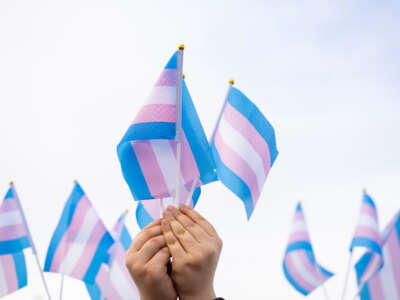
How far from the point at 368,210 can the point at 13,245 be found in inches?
325

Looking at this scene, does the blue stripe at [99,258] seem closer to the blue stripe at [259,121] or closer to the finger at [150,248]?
the blue stripe at [259,121]

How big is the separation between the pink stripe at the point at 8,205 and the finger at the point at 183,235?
26.2 feet

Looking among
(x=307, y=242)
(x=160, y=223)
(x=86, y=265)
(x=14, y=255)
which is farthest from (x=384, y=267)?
(x=160, y=223)

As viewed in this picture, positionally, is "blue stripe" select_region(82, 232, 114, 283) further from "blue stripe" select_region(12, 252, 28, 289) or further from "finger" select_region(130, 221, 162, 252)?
"finger" select_region(130, 221, 162, 252)

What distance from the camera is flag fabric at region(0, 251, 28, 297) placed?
919 cm

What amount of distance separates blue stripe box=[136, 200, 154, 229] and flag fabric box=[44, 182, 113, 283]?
555cm

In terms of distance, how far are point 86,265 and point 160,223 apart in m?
8.12

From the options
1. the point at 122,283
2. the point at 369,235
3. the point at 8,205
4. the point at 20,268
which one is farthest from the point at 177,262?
the point at 122,283

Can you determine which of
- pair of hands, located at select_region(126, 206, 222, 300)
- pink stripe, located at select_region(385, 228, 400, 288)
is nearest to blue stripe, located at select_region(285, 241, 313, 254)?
pink stripe, located at select_region(385, 228, 400, 288)

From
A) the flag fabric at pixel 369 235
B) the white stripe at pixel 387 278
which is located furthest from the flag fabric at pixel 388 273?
the flag fabric at pixel 369 235

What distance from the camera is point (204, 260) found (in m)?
1.78

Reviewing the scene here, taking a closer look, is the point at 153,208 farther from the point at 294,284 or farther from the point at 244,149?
the point at 294,284

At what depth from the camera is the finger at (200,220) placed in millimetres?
1916

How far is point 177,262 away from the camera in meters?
1.81
